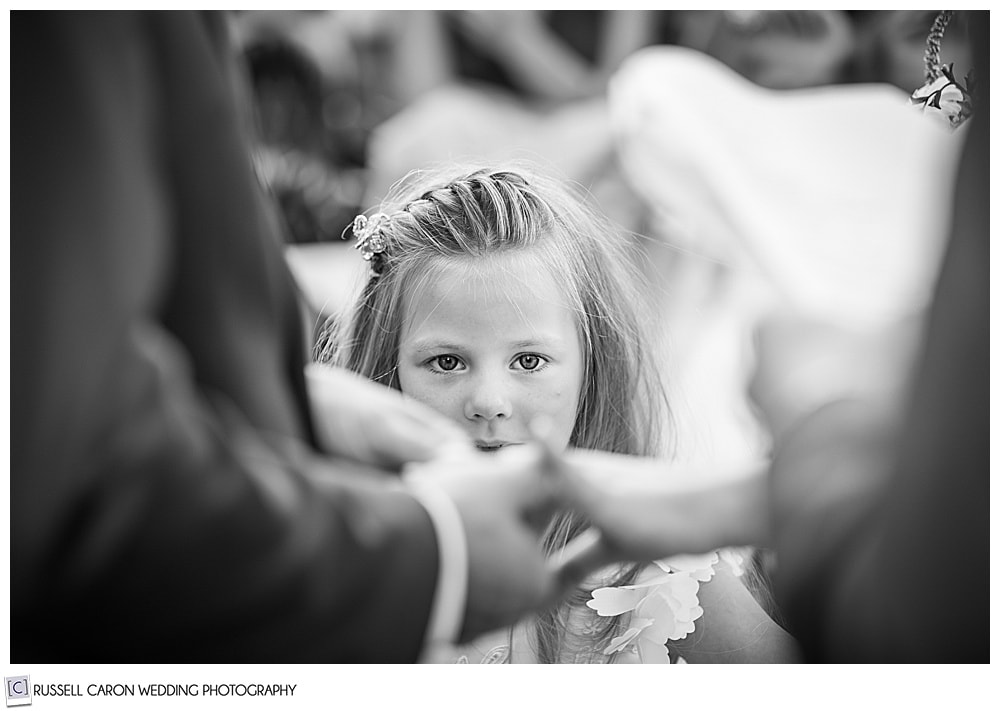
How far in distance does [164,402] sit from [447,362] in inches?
9.2

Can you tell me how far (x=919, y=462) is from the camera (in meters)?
0.76

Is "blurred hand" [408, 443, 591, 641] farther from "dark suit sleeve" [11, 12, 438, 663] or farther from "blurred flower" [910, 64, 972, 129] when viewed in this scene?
"blurred flower" [910, 64, 972, 129]

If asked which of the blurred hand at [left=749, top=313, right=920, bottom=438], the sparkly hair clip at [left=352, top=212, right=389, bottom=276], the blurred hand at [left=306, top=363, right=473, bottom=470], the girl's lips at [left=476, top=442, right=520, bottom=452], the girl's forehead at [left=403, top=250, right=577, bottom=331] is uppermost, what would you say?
the sparkly hair clip at [left=352, top=212, right=389, bottom=276]

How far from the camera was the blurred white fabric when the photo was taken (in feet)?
2.74

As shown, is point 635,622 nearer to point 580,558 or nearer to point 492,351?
point 580,558

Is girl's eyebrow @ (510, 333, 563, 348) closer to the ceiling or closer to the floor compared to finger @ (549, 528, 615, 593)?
closer to the ceiling

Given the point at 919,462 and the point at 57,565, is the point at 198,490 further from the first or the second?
the point at 919,462

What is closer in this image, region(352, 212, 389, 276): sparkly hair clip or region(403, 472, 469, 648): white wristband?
region(403, 472, 469, 648): white wristband

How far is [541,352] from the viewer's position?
830 mm

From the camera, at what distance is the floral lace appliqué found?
2.77 feet
